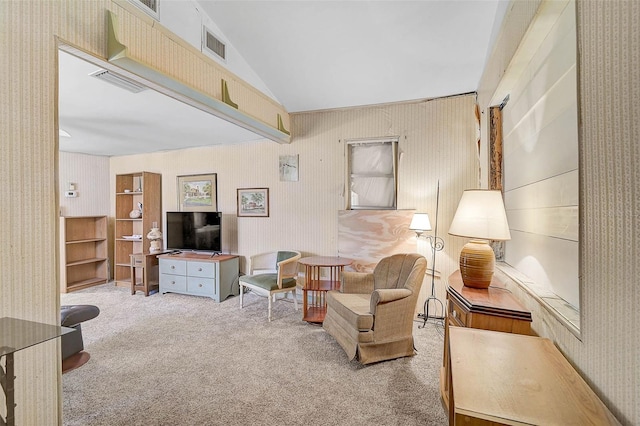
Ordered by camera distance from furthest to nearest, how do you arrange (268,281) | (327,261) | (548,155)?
1. (268,281)
2. (327,261)
3. (548,155)

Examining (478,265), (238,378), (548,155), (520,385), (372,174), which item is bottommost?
(238,378)

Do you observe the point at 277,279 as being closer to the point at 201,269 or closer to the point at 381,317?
the point at 201,269

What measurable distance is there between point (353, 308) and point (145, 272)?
3.67 m

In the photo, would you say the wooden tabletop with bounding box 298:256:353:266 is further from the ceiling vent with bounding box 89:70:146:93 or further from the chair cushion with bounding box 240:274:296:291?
the ceiling vent with bounding box 89:70:146:93

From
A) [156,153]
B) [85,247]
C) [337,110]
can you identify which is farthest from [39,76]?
[85,247]

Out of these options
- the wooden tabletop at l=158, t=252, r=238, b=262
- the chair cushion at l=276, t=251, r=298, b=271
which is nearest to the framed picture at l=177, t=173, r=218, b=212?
the wooden tabletop at l=158, t=252, r=238, b=262

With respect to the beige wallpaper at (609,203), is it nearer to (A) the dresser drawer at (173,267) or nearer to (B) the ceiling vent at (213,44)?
(B) the ceiling vent at (213,44)

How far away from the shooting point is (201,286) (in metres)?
4.17

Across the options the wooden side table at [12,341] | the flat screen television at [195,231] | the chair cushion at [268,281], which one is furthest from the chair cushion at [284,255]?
the wooden side table at [12,341]

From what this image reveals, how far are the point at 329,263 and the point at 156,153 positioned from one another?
399cm

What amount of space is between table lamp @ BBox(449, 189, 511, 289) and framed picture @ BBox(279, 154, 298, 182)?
2.71 metres

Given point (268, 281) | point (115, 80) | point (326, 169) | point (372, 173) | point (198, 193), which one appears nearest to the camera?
point (115, 80)

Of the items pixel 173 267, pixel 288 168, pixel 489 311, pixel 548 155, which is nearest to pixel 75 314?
pixel 173 267

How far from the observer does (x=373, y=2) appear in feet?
7.47
